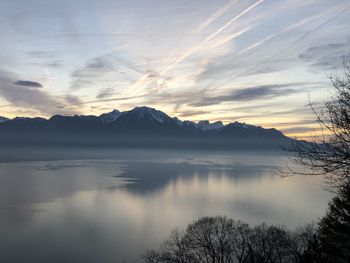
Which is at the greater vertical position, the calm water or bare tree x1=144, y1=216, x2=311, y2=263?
bare tree x1=144, y1=216, x2=311, y2=263

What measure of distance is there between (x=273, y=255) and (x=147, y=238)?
82.4 feet

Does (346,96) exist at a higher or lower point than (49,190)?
higher

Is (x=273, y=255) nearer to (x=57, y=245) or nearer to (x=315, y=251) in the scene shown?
(x=315, y=251)

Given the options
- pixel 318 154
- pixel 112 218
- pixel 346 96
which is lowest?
pixel 112 218

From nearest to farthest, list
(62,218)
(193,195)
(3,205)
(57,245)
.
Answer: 1. (57,245)
2. (62,218)
3. (3,205)
4. (193,195)

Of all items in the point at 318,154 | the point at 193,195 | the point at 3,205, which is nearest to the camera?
the point at 318,154

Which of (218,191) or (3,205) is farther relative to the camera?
(218,191)

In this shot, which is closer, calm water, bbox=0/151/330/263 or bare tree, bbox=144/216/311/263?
bare tree, bbox=144/216/311/263

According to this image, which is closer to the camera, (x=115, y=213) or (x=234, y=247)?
(x=234, y=247)

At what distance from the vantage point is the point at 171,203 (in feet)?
281

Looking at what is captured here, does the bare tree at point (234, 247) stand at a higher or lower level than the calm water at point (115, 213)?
higher

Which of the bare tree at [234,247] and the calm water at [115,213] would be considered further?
the calm water at [115,213]

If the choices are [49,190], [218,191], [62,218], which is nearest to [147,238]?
[62,218]

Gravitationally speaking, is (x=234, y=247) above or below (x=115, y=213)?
above
